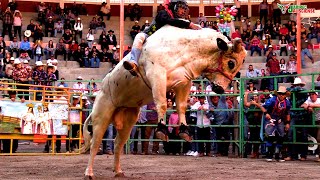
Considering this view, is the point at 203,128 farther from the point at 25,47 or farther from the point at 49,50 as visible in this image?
the point at 49,50

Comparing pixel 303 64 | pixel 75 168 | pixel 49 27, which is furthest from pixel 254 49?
pixel 75 168

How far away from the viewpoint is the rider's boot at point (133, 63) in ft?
27.7

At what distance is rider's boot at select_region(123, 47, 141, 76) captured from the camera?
845 centimetres

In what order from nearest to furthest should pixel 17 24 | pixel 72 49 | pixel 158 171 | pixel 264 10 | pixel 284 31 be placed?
pixel 158 171 → pixel 72 49 → pixel 17 24 → pixel 284 31 → pixel 264 10

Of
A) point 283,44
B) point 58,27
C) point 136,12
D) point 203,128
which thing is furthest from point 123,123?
point 136,12

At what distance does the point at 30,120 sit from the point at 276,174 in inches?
340

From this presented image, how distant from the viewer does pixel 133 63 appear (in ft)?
27.8

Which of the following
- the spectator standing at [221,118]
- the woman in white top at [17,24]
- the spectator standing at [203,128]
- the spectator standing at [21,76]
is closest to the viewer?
the spectator standing at [221,118]

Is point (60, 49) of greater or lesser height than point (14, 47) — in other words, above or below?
above

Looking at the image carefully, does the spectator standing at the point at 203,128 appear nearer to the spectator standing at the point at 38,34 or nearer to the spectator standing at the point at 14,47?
the spectator standing at the point at 14,47

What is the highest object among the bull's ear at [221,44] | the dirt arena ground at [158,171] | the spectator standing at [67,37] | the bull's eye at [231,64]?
the spectator standing at [67,37]

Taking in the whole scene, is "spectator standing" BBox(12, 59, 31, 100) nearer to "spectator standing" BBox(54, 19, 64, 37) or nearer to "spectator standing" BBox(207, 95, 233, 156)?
"spectator standing" BBox(207, 95, 233, 156)

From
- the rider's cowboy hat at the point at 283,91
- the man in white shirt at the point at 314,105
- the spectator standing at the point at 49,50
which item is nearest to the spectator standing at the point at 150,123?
the rider's cowboy hat at the point at 283,91

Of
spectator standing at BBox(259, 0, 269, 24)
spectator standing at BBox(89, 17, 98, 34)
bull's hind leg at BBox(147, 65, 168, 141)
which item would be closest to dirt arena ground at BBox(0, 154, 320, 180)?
bull's hind leg at BBox(147, 65, 168, 141)
